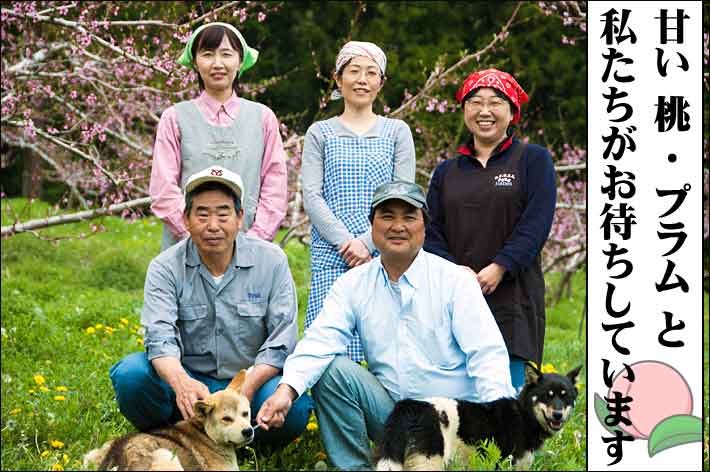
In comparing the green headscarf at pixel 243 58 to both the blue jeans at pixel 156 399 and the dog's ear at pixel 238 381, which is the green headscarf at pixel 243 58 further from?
the dog's ear at pixel 238 381

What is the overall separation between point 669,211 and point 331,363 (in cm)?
172

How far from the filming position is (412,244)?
13.2 ft

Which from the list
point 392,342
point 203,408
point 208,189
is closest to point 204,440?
point 203,408

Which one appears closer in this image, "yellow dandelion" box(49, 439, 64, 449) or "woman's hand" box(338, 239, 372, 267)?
"woman's hand" box(338, 239, 372, 267)

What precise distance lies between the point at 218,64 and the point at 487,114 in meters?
1.39

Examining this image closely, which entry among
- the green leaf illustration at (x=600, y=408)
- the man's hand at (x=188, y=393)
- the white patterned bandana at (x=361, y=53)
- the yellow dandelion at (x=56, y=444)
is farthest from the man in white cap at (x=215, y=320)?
the green leaf illustration at (x=600, y=408)

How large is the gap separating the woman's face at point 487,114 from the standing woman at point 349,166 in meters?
0.42

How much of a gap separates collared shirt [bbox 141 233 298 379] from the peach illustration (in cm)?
154

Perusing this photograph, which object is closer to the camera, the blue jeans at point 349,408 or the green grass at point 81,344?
the blue jeans at point 349,408

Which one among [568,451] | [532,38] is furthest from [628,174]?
[532,38]

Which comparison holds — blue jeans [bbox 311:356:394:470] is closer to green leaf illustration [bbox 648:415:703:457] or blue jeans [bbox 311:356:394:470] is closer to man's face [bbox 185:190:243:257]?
man's face [bbox 185:190:243:257]

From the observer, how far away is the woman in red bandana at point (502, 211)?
4.68 m

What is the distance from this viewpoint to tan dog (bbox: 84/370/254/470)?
3721 millimetres

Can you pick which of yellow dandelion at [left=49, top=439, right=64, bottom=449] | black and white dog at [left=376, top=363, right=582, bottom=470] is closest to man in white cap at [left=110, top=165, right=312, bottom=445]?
yellow dandelion at [left=49, top=439, right=64, bottom=449]
